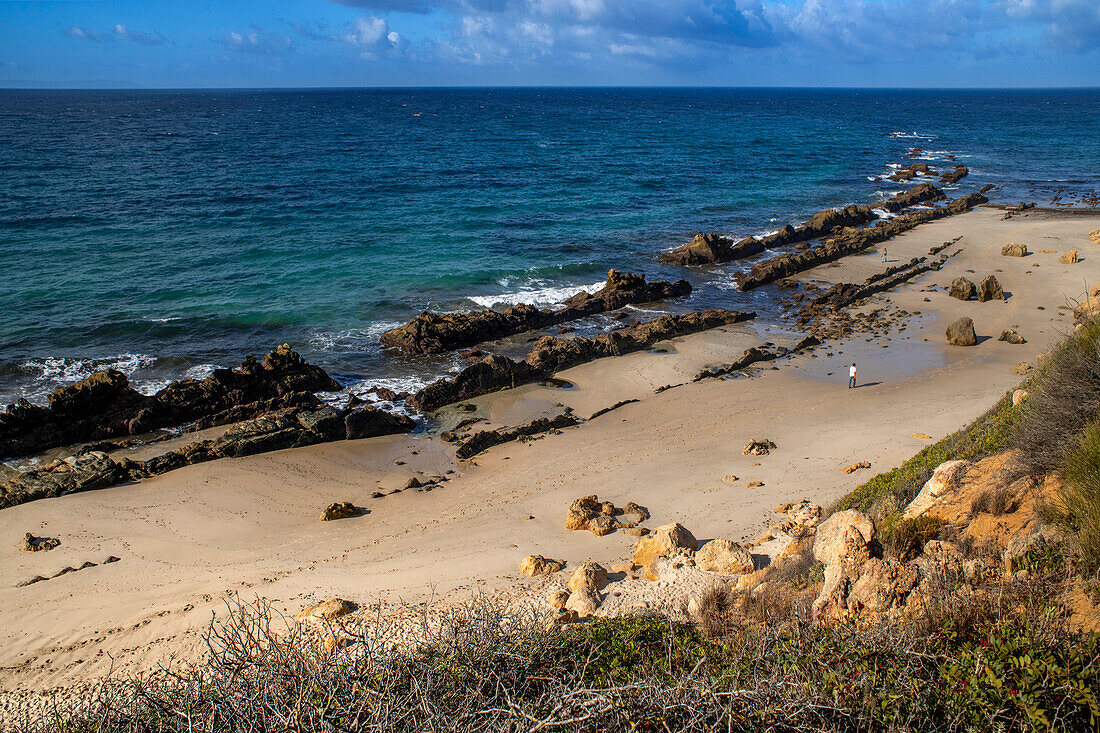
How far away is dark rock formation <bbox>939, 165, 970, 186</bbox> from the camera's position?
59.3m

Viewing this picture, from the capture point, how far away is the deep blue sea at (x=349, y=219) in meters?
25.5

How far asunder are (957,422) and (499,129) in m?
94.1

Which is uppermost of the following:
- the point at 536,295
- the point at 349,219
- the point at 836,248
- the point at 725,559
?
the point at 349,219

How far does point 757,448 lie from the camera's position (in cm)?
1630

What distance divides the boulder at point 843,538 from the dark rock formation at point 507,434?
396 inches

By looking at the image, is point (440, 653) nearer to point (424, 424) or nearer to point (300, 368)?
point (424, 424)

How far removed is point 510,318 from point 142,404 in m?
12.9

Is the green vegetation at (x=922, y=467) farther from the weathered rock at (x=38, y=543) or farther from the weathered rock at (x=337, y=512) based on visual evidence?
the weathered rock at (x=38, y=543)

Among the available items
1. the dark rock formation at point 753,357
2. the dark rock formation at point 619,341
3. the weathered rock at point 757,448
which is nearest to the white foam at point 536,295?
the dark rock formation at point 619,341

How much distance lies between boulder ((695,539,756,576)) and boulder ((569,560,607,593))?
1560 millimetres

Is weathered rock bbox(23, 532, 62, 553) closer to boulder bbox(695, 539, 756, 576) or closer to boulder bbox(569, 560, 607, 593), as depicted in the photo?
boulder bbox(569, 560, 607, 593)

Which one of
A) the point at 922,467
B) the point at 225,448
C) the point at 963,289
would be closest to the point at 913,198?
the point at 963,289

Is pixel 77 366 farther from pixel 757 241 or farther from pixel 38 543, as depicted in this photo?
pixel 757 241

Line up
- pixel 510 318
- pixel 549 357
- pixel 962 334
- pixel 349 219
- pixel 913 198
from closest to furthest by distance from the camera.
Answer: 1. pixel 549 357
2. pixel 962 334
3. pixel 510 318
4. pixel 349 219
5. pixel 913 198
